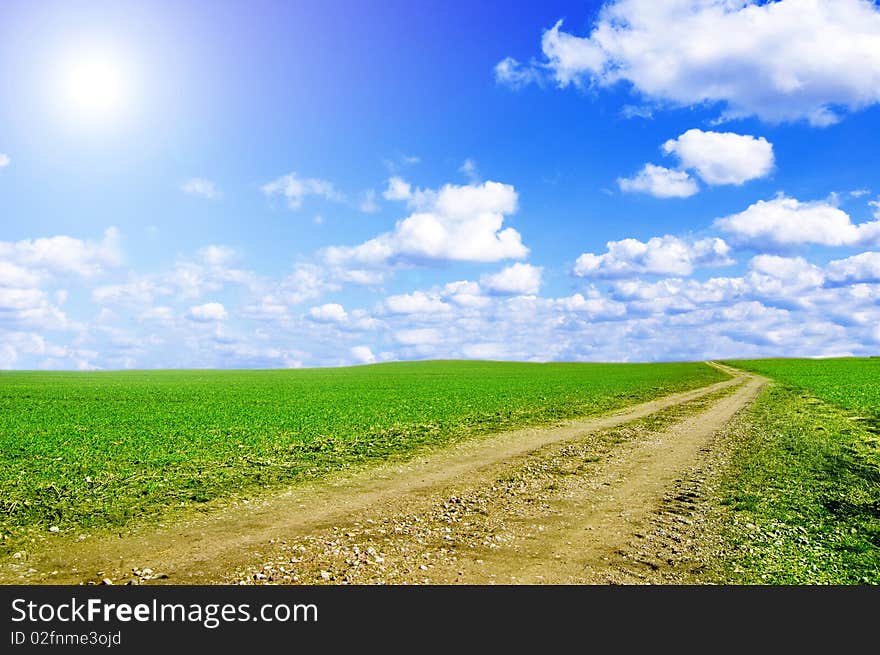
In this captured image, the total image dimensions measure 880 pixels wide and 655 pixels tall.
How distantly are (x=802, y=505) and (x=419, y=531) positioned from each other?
11.0m

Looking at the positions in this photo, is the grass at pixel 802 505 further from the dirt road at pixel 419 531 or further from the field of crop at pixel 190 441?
the field of crop at pixel 190 441

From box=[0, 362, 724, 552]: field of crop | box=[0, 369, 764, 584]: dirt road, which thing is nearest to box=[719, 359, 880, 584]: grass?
box=[0, 369, 764, 584]: dirt road

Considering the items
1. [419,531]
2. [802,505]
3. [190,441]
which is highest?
[190,441]

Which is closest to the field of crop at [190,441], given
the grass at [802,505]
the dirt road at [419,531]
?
the dirt road at [419,531]

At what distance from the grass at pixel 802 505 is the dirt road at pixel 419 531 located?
2173 millimetres

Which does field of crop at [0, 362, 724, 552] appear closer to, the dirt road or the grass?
the dirt road

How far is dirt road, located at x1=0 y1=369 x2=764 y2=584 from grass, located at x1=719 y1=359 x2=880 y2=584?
2.17 m

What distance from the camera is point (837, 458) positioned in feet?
77.1

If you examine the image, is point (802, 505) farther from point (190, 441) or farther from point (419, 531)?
point (190, 441)

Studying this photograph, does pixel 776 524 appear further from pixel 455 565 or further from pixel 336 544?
pixel 336 544

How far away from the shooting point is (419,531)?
1438cm

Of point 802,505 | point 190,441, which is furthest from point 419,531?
point 190,441
